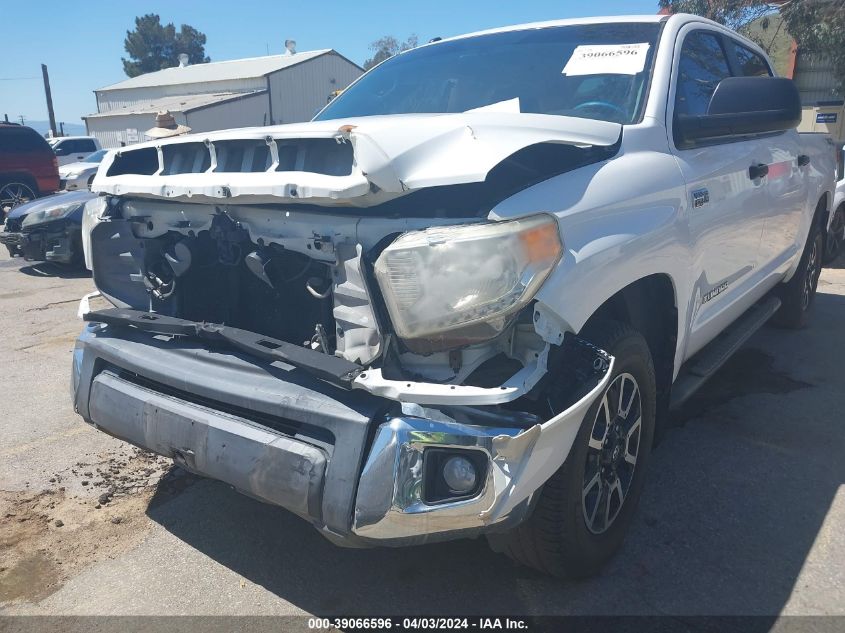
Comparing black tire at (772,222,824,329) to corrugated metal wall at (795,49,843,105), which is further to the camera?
corrugated metal wall at (795,49,843,105)

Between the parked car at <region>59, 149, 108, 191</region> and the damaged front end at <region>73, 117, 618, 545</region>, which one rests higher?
the damaged front end at <region>73, 117, 618, 545</region>

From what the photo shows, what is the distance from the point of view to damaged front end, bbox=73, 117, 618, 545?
6.10 feet

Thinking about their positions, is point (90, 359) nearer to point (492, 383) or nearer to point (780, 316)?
point (492, 383)

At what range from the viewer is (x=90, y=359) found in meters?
2.66

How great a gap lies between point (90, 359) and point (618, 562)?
214cm

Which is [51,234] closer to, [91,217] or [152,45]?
[91,217]

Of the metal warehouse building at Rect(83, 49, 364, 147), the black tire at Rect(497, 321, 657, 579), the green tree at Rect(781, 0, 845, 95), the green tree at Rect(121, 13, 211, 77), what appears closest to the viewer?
the black tire at Rect(497, 321, 657, 579)

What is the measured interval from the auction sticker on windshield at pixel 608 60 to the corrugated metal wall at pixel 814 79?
17.0m

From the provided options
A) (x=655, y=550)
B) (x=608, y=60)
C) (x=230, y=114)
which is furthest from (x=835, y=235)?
(x=230, y=114)

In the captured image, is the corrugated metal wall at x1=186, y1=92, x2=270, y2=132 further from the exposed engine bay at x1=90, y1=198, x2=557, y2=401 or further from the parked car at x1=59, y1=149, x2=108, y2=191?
the exposed engine bay at x1=90, y1=198, x2=557, y2=401

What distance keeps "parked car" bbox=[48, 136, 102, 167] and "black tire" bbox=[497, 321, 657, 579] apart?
21729 mm

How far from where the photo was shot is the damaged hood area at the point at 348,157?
191 cm

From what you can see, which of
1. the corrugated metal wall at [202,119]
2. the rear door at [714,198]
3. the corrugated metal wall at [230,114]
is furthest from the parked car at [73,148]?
the rear door at [714,198]

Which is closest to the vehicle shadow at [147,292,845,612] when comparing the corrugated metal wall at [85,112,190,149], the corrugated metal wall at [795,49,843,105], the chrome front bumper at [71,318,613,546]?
the chrome front bumper at [71,318,613,546]
